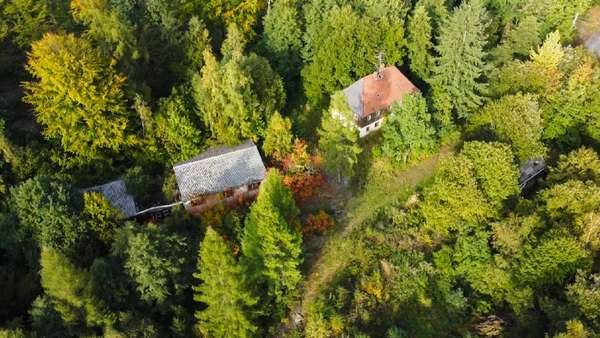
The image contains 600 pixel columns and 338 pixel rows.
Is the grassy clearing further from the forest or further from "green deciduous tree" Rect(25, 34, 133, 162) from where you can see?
"green deciduous tree" Rect(25, 34, 133, 162)

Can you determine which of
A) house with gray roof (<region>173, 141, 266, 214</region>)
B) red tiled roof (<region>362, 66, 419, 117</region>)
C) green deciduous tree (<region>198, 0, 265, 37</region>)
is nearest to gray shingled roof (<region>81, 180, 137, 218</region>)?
house with gray roof (<region>173, 141, 266, 214</region>)

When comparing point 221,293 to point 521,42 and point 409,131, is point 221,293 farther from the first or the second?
point 521,42

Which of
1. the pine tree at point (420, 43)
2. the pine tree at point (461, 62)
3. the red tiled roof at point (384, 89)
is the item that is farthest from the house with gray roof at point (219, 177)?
the pine tree at point (420, 43)

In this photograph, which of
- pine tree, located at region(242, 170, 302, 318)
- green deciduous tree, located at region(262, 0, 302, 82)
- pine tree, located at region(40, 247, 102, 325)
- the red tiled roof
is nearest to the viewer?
pine tree, located at region(40, 247, 102, 325)

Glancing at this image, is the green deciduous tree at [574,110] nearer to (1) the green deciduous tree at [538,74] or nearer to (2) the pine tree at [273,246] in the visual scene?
(1) the green deciduous tree at [538,74]

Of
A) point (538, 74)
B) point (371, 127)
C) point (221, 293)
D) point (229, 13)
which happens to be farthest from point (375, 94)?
point (221, 293)

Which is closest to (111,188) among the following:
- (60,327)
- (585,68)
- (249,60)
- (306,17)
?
(60,327)

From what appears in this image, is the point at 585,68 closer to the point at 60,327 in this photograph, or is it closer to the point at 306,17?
→ the point at 306,17
